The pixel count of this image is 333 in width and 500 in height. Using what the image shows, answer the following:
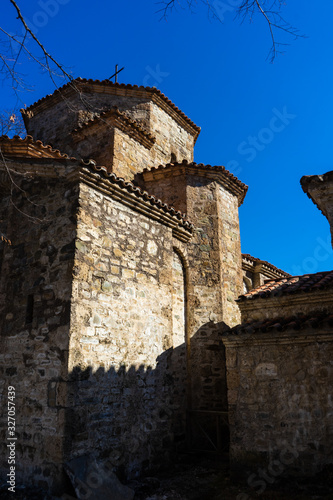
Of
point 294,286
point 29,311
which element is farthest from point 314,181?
point 29,311

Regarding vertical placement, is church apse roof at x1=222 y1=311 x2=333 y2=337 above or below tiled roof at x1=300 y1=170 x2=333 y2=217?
below

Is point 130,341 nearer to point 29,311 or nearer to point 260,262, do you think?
point 29,311

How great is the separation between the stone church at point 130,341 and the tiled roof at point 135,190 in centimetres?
3

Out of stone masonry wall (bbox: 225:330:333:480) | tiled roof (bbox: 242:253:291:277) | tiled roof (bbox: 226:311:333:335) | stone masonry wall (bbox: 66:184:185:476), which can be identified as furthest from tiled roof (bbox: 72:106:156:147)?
stone masonry wall (bbox: 225:330:333:480)

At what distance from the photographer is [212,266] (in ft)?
29.4

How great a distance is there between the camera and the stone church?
5258 mm

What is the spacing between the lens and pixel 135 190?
6.76m

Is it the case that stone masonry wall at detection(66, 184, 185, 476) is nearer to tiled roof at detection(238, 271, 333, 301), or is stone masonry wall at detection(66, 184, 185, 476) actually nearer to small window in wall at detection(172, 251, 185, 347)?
small window in wall at detection(172, 251, 185, 347)

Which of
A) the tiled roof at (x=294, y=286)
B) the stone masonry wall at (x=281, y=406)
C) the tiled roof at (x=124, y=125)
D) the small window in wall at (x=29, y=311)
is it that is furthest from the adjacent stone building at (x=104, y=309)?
the tiled roof at (x=124, y=125)

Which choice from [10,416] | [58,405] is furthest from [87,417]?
[10,416]

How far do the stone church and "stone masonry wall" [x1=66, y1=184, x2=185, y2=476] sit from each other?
2 centimetres

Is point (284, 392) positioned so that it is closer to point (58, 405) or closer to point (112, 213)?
point (58, 405)

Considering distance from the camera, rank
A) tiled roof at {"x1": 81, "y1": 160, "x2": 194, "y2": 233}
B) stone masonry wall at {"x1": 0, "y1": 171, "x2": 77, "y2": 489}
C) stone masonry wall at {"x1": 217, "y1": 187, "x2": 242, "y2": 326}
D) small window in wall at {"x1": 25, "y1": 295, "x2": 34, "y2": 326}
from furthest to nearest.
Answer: stone masonry wall at {"x1": 217, "y1": 187, "x2": 242, "y2": 326} → tiled roof at {"x1": 81, "y1": 160, "x2": 194, "y2": 233} → small window in wall at {"x1": 25, "y1": 295, "x2": 34, "y2": 326} → stone masonry wall at {"x1": 0, "y1": 171, "x2": 77, "y2": 489}

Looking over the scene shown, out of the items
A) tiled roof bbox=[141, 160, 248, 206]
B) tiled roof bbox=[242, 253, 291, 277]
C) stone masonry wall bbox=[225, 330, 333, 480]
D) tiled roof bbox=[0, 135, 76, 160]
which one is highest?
tiled roof bbox=[141, 160, 248, 206]
